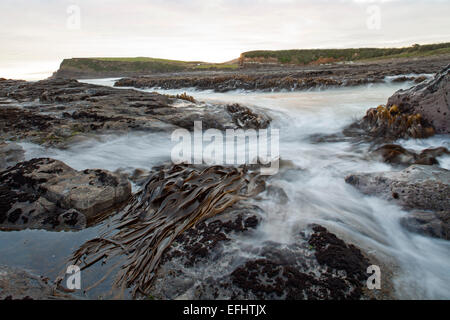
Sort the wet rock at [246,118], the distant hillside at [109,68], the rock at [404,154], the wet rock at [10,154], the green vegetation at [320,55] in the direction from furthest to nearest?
the distant hillside at [109,68]
the green vegetation at [320,55]
the wet rock at [246,118]
the rock at [404,154]
the wet rock at [10,154]

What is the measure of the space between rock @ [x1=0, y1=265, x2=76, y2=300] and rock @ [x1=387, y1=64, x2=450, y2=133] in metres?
6.60

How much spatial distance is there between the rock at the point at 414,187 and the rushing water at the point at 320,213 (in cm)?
13

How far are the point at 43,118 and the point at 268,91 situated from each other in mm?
12172

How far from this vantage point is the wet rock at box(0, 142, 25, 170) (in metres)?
3.95

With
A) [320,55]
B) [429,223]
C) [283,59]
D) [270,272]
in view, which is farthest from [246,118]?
[320,55]

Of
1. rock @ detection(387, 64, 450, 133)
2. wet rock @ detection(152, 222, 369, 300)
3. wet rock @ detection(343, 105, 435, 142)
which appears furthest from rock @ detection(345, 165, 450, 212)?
rock @ detection(387, 64, 450, 133)

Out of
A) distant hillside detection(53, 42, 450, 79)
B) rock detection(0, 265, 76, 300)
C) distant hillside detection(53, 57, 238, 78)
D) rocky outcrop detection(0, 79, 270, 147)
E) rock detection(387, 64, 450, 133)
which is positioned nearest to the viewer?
rock detection(0, 265, 76, 300)

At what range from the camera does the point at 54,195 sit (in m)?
3.10

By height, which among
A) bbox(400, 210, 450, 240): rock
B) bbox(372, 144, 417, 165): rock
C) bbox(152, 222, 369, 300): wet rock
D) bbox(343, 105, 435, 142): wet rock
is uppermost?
bbox(343, 105, 435, 142): wet rock

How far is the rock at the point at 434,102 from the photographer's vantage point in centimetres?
527

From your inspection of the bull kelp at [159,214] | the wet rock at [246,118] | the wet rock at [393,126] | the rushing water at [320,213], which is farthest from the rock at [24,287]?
the wet rock at [393,126]

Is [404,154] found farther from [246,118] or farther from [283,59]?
[283,59]

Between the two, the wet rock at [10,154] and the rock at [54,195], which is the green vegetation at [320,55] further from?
the rock at [54,195]

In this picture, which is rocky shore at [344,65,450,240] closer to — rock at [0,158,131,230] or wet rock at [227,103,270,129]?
wet rock at [227,103,270,129]
